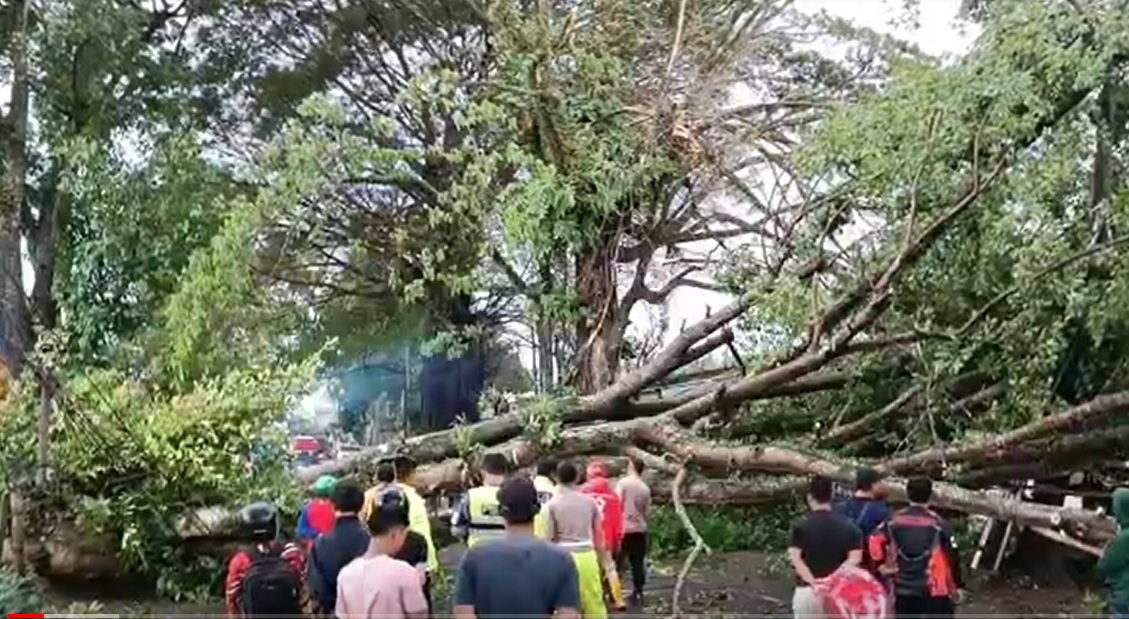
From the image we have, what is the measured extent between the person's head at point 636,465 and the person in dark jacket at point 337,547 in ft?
16.6

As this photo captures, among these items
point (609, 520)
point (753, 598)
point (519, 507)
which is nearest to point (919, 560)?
point (609, 520)

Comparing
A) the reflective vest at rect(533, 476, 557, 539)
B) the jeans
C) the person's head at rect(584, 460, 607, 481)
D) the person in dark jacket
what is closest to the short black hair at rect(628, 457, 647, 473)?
the jeans

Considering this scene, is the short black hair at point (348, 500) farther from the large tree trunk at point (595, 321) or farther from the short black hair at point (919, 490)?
the large tree trunk at point (595, 321)

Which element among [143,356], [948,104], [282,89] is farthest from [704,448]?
[282,89]

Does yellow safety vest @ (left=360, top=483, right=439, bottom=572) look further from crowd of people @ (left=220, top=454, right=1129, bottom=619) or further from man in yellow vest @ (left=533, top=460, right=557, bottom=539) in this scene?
man in yellow vest @ (left=533, top=460, right=557, bottom=539)

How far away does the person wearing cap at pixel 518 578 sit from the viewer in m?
4.92

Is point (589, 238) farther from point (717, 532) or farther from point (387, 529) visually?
point (387, 529)

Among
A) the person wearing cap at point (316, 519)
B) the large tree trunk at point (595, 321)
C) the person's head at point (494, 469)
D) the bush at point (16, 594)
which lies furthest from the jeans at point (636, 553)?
the bush at point (16, 594)

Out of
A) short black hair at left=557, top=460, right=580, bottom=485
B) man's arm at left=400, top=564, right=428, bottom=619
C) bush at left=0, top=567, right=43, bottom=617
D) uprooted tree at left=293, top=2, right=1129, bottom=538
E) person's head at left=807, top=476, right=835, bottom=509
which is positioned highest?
uprooted tree at left=293, top=2, right=1129, bottom=538

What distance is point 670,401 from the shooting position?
13344 millimetres

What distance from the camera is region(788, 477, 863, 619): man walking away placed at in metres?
6.29

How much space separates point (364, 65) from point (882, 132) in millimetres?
12109

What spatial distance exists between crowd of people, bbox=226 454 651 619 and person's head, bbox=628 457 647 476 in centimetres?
61

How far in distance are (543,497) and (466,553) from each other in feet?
13.1
